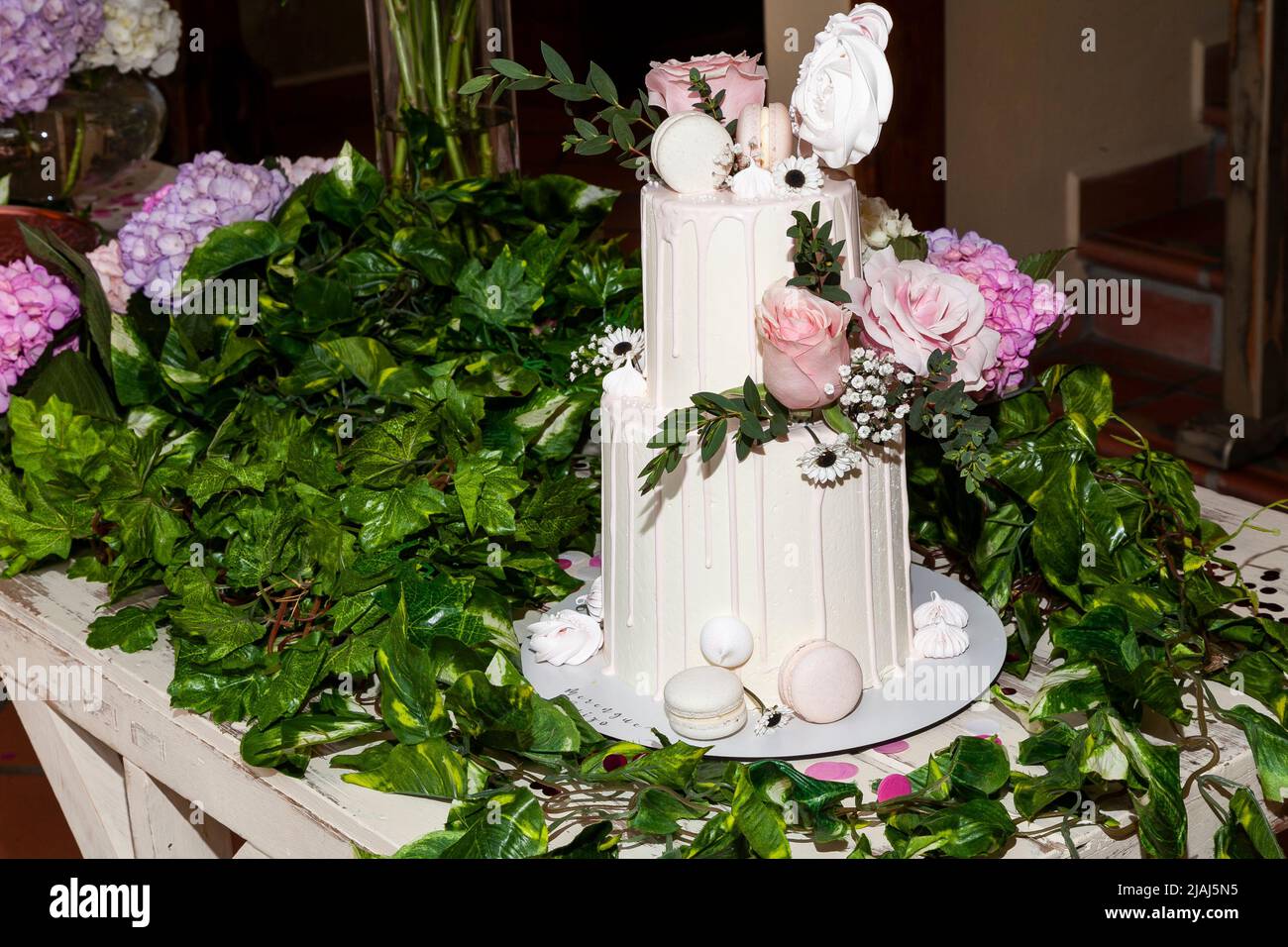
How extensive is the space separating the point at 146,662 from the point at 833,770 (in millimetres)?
512

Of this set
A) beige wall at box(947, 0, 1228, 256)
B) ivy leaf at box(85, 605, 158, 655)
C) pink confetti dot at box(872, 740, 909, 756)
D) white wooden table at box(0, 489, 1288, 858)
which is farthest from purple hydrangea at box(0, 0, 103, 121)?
beige wall at box(947, 0, 1228, 256)

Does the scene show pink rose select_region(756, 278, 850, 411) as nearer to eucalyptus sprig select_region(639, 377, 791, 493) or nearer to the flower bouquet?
eucalyptus sprig select_region(639, 377, 791, 493)

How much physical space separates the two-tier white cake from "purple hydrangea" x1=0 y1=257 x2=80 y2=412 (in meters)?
0.56

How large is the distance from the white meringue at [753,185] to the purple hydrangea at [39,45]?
108 centimetres

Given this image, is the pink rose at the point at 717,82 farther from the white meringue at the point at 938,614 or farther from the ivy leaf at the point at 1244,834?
the ivy leaf at the point at 1244,834

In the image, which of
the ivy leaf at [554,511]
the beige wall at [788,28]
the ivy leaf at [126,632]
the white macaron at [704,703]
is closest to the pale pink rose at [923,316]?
the white macaron at [704,703]

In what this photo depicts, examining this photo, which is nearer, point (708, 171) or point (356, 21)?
point (708, 171)

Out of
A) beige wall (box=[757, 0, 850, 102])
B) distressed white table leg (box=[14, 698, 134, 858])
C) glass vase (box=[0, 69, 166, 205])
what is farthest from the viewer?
beige wall (box=[757, 0, 850, 102])

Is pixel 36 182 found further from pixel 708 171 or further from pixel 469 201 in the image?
pixel 708 171

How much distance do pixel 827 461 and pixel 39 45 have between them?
1.20 meters

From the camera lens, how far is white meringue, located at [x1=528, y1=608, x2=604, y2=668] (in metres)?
0.99

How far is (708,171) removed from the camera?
2.89ft

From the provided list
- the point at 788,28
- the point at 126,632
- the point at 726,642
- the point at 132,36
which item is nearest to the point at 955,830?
the point at 726,642

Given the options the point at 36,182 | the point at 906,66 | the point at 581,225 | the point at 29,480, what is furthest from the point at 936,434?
the point at 906,66
